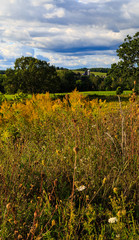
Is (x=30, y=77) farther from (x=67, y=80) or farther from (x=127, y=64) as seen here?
(x=67, y=80)

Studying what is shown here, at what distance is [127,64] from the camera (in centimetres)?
2572

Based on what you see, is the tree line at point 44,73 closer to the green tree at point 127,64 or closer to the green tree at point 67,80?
the green tree at point 127,64

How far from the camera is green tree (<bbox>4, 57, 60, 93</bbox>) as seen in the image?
22.3 metres

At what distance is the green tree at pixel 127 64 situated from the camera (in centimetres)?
2498

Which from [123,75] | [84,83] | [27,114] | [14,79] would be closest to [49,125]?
[27,114]

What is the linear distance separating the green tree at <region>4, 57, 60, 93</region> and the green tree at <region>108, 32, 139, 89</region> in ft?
26.1

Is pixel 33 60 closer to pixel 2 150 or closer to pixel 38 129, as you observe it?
pixel 38 129

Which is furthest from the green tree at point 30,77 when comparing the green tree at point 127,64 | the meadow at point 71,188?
the meadow at point 71,188

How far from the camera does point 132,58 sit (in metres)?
25.4

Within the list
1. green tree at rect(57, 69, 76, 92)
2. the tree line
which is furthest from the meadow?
green tree at rect(57, 69, 76, 92)

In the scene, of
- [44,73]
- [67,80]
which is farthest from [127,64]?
[67,80]

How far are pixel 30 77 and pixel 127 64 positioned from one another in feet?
40.0

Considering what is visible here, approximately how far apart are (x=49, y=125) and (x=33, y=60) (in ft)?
64.3

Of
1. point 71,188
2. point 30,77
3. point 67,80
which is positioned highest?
point 67,80
